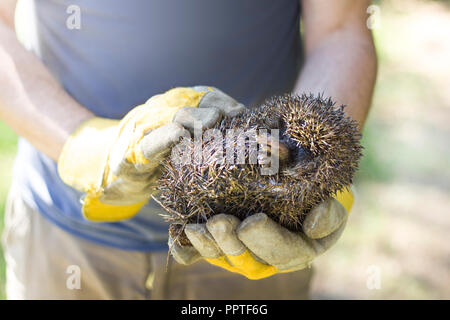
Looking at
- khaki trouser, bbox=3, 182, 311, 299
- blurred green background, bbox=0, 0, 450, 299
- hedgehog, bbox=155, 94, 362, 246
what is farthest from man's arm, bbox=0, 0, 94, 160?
blurred green background, bbox=0, 0, 450, 299

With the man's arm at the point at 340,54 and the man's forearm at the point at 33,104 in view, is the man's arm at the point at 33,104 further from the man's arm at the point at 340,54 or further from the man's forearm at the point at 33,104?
the man's arm at the point at 340,54

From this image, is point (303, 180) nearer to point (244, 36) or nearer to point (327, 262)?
point (244, 36)

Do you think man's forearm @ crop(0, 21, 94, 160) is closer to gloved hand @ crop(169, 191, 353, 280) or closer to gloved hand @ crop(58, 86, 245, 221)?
gloved hand @ crop(58, 86, 245, 221)

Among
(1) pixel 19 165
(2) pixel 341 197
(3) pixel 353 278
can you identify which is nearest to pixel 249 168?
(2) pixel 341 197

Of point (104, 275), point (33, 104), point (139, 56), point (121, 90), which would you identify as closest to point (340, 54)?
point (139, 56)

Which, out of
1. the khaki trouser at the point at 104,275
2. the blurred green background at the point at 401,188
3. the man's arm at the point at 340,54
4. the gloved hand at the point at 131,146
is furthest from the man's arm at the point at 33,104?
the blurred green background at the point at 401,188
